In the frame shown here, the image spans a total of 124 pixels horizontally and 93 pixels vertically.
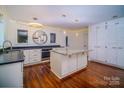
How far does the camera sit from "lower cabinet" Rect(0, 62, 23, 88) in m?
1.02

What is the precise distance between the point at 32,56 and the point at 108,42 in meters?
2.52

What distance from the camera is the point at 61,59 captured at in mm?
1979

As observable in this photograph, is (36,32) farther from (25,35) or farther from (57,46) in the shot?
(57,46)

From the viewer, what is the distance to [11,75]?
1.08 meters

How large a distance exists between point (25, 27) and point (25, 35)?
18 cm

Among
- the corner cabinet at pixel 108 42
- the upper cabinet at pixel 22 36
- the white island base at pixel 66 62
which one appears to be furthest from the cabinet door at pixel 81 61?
the upper cabinet at pixel 22 36

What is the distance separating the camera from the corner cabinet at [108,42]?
2.61 metres

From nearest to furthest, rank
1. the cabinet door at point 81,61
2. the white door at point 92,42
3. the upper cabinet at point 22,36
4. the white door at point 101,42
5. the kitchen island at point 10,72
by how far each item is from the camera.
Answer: the kitchen island at point 10,72 < the upper cabinet at point 22,36 < the cabinet door at point 81,61 < the white door at point 101,42 < the white door at point 92,42

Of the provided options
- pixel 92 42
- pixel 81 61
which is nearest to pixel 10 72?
pixel 81 61

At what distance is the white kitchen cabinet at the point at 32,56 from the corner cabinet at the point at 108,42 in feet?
7.42

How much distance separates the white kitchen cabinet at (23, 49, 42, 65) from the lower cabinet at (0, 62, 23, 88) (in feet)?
3.71

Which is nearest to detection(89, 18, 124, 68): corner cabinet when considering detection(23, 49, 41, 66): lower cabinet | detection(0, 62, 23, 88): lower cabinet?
detection(23, 49, 41, 66): lower cabinet

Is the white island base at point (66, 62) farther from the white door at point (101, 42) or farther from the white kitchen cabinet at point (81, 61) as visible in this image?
the white door at point (101, 42)
